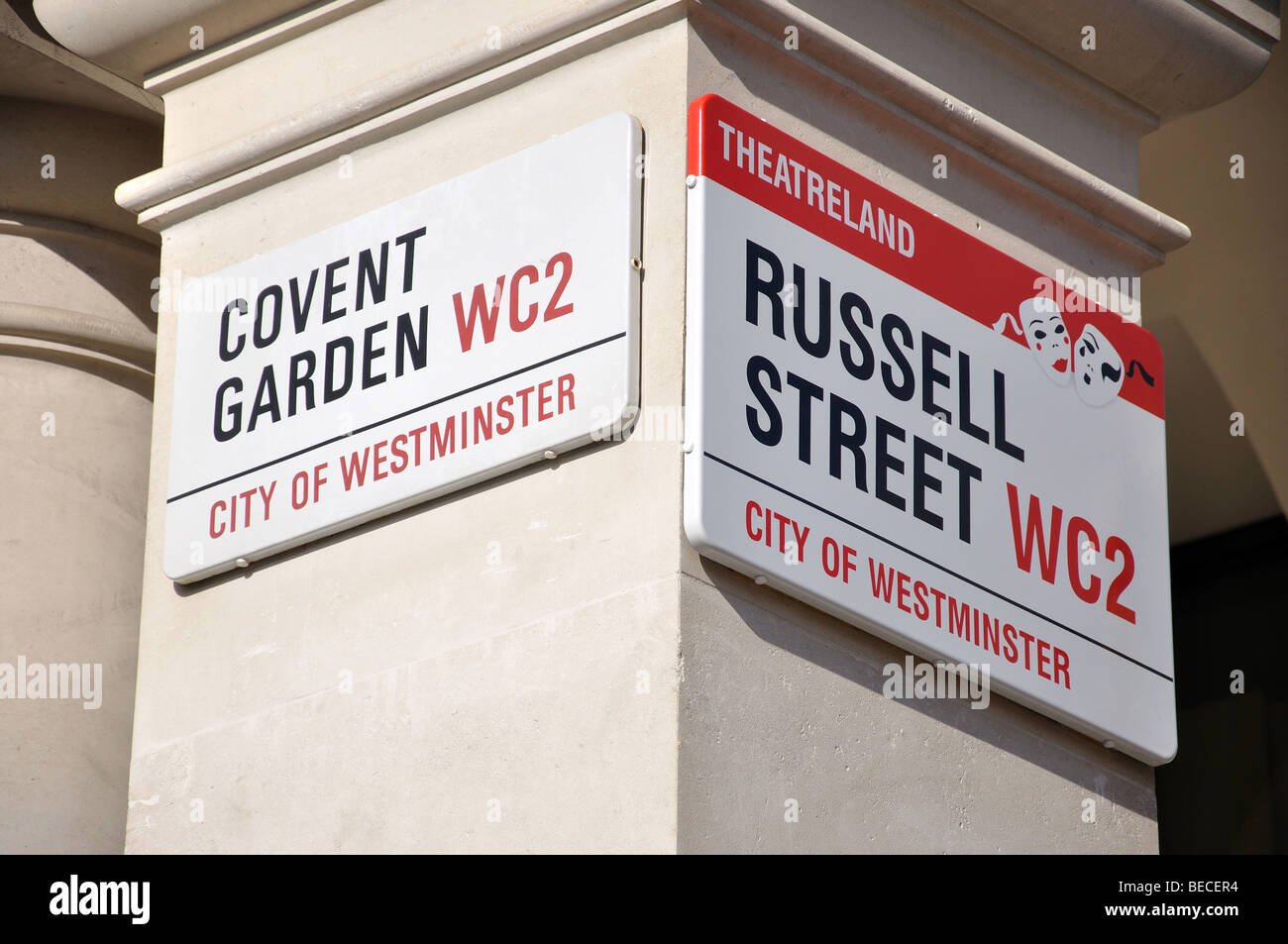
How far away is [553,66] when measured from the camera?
5336 mm

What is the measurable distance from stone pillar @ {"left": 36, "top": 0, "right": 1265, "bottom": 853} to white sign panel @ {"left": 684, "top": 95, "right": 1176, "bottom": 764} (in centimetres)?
9

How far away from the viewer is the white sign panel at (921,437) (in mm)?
4855

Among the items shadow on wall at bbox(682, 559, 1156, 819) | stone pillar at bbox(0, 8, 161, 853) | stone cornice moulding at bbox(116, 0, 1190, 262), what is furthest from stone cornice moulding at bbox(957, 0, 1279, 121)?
stone pillar at bbox(0, 8, 161, 853)

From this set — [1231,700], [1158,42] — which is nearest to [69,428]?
[1158,42]

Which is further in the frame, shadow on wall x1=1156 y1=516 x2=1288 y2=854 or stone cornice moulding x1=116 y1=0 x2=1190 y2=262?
shadow on wall x1=1156 y1=516 x2=1288 y2=854

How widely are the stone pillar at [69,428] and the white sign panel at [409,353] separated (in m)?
1.03

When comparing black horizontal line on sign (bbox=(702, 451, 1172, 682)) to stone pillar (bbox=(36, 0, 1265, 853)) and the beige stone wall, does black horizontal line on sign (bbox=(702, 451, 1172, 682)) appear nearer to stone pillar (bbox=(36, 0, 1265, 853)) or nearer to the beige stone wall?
stone pillar (bbox=(36, 0, 1265, 853))

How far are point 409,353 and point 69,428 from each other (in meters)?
1.88

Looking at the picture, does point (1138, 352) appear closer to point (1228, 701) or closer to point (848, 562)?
point (848, 562)

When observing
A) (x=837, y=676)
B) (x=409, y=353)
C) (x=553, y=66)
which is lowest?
(x=837, y=676)

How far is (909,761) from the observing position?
5.04m

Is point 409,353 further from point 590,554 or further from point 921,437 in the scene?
point 921,437

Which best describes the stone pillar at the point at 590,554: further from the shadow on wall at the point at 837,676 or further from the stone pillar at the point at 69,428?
the stone pillar at the point at 69,428

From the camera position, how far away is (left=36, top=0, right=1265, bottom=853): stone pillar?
15.4 feet
